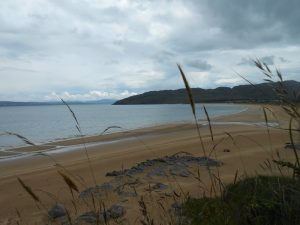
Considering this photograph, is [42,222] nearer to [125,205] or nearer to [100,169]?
[125,205]

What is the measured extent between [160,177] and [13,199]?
11.5ft

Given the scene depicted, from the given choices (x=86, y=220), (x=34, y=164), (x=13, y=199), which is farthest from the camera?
(x=34, y=164)

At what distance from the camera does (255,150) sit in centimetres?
1143

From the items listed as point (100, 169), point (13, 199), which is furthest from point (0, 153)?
point (13, 199)

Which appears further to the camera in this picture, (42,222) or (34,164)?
(34,164)

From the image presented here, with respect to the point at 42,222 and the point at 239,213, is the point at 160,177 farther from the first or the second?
the point at 239,213

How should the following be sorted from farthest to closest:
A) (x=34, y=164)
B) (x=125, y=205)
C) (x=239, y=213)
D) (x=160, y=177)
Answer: (x=34, y=164) → (x=160, y=177) → (x=125, y=205) → (x=239, y=213)

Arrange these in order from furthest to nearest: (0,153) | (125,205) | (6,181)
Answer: (0,153) < (6,181) < (125,205)

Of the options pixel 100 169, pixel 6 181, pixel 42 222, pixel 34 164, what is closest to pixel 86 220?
pixel 42 222

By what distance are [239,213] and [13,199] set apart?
7.04 meters

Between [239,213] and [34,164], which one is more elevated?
[239,213]

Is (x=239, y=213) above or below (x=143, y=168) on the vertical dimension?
above

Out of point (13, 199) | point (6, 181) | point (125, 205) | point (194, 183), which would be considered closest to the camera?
point (125, 205)

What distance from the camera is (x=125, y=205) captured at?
5.56m
